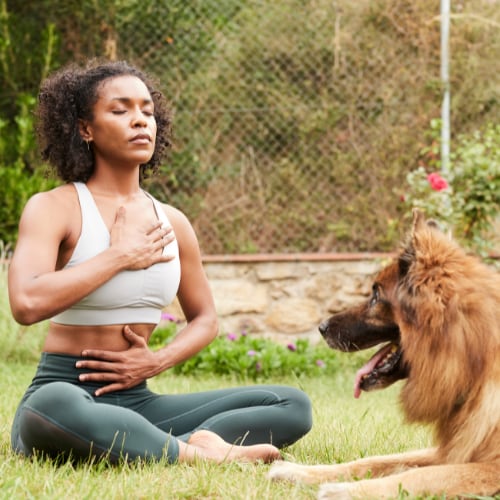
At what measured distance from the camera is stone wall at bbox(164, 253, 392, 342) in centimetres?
839

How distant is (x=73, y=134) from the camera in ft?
12.9

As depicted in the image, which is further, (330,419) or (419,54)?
(419,54)

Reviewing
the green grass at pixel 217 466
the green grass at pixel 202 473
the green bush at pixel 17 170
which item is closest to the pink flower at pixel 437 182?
the green grass at pixel 217 466

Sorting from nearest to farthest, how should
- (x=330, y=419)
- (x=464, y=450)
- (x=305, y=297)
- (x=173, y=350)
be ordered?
(x=464, y=450), (x=173, y=350), (x=330, y=419), (x=305, y=297)

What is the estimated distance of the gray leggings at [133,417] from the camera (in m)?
3.29

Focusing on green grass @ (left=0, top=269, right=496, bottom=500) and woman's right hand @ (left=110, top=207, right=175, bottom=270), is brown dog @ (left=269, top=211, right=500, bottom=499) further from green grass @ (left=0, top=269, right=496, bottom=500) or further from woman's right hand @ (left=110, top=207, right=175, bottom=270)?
woman's right hand @ (left=110, top=207, right=175, bottom=270)

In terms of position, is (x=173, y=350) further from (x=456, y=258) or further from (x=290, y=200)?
(x=290, y=200)

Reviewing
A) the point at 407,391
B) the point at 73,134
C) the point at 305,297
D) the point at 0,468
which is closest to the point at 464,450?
the point at 407,391

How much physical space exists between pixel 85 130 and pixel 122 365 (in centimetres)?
110

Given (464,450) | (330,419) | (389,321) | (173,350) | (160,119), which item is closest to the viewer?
(464,450)

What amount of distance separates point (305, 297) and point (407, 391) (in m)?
5.11

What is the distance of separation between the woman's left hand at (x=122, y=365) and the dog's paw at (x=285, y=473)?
75cm

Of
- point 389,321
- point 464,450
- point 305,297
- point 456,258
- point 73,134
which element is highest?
point 73,134

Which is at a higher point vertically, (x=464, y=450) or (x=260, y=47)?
(x=260, y=47)
